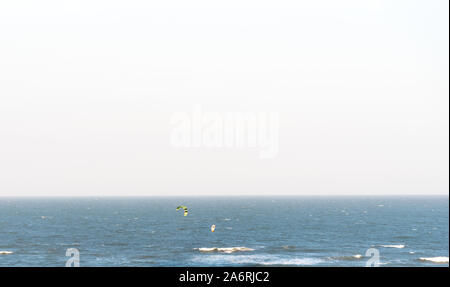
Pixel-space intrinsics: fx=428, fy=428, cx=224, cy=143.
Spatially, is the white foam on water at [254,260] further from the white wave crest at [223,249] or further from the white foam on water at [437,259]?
the white foam on water at [437,259]

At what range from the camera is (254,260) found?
321 ft

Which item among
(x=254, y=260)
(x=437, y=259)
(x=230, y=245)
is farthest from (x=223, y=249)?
(x=437, y=259)

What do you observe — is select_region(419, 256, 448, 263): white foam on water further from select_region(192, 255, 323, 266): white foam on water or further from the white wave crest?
the white wave crest

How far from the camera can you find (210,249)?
116 meters

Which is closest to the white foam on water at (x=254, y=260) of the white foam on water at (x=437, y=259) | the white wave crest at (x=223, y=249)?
the white wave crest at (x=223, y=249)

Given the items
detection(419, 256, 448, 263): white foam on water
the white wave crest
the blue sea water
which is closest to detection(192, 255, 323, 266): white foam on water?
the blue sea water

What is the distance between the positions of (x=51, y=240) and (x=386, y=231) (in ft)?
402

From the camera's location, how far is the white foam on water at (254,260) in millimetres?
94062

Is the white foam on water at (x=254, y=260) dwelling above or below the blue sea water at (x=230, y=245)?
above

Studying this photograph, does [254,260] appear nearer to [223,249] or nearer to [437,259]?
[223,249]

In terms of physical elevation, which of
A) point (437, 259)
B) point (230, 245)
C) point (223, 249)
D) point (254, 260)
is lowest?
point (230, 245)

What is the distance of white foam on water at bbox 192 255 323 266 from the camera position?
9406 centimetres
